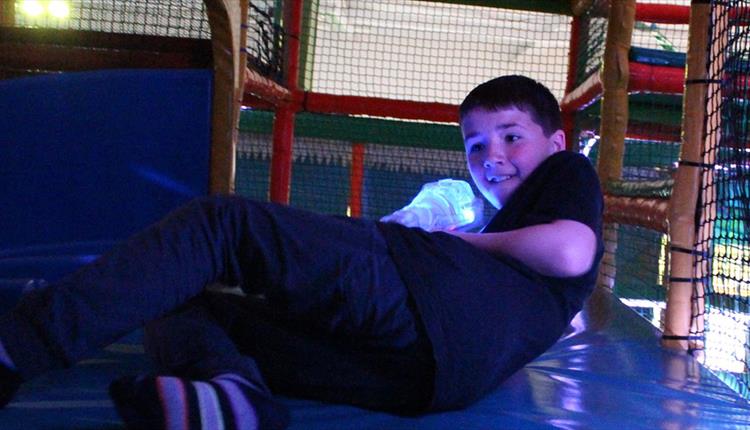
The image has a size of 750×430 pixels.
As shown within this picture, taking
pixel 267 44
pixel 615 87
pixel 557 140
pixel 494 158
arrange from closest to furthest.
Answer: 1. pixel 494 158
2. pixel 557 140
3. pixel 615 87
4. pixel 267 44

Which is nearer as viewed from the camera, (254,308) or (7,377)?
(7,377)

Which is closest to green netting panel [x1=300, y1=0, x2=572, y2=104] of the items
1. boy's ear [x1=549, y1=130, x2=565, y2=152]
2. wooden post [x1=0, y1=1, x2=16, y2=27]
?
wooden post [x1=0, y1=1, x2=16, y2=27]

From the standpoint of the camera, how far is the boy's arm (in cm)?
115

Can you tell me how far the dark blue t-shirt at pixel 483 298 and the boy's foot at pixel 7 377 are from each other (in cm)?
49

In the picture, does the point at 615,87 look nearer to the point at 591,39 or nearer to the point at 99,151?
the point at 591,39

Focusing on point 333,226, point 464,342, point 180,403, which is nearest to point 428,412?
point 464,342

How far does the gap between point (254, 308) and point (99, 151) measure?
1.11 m

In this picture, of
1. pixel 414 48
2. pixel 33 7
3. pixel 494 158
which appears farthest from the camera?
pixel 414 48

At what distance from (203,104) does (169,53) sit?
0.30 metres

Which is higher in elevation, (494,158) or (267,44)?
(267,44)

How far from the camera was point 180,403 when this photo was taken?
2.69 ft

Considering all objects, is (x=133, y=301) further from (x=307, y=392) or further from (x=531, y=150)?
(x=531, y=150)

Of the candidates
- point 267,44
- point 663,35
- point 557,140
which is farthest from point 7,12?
point 663,35

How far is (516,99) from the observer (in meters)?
1.43
